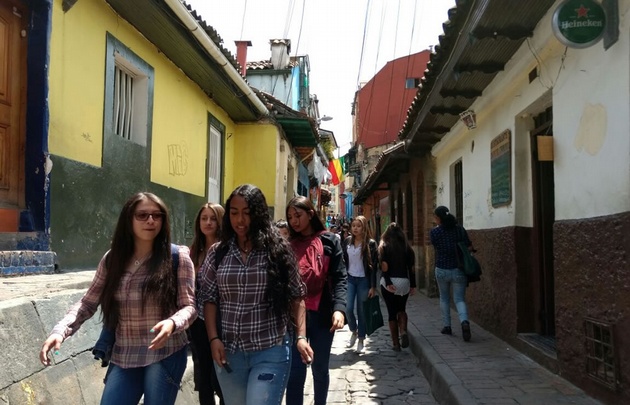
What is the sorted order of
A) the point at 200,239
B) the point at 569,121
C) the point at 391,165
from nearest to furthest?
the point at 200,239, the point at 569,121, the point at 391,165

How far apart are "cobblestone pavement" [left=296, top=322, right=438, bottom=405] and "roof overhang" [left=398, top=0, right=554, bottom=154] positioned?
3.42m

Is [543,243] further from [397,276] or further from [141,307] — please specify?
[141,307]

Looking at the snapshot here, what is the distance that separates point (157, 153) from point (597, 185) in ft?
19.3

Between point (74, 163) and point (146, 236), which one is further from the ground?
point (74, 163)

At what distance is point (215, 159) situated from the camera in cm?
1170

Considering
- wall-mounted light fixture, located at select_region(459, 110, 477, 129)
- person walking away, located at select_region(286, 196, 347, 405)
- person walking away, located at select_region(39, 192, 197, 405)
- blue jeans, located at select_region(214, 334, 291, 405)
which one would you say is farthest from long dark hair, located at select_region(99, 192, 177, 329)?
wall-mounted light fixture, located at select_region(459, 110, 477, 129)

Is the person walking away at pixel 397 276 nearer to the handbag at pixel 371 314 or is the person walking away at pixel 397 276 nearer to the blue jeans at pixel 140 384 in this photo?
the handbag at pixel 371 314

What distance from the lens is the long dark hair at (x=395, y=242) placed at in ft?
22.7

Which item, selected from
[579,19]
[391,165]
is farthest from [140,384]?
[391,165]

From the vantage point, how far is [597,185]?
4.35 meters

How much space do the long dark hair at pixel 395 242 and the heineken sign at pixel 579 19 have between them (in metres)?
3.36

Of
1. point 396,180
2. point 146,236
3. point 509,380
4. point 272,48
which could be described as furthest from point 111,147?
point 272,48

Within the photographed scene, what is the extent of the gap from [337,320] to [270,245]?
33.8 inches

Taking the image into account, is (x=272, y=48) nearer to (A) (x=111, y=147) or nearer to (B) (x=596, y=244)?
(A) (x=111, y=147)
